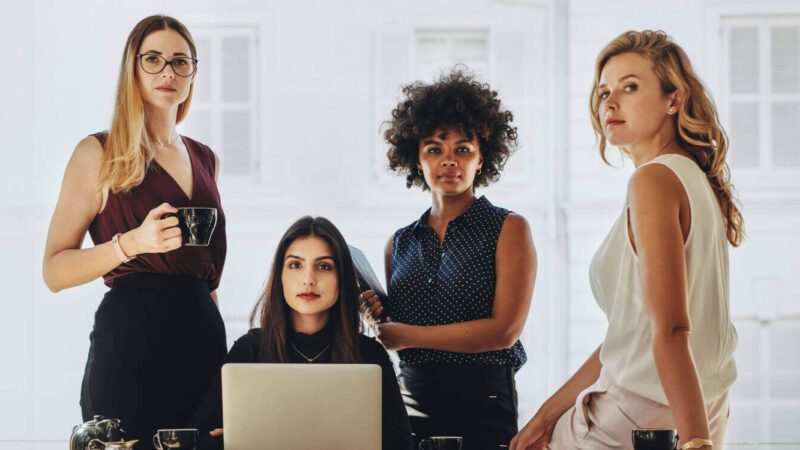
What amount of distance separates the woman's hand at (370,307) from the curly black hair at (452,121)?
426mm

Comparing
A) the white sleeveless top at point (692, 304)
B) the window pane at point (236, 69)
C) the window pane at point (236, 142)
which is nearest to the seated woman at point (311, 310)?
the white sleeveless top at point (692, 304)

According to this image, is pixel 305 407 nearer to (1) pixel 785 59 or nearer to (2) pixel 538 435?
(2) pixel 538 435

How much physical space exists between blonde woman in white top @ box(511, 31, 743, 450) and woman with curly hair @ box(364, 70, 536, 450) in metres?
0.50

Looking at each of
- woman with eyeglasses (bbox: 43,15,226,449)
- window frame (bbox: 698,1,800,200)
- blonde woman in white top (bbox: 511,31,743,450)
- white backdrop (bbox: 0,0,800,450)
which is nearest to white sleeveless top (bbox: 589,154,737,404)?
blonde woman in white top (bbox: 511,31,743,450)

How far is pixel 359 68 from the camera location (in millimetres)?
7070

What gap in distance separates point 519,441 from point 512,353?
485 millimetres

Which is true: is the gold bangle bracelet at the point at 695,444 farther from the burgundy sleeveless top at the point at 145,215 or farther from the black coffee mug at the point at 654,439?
the burgundy sleeveless top at the point at 145,215

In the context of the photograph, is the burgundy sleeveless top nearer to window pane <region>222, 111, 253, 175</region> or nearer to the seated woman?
the seated woman

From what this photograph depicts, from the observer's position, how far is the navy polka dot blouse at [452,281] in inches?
98.3

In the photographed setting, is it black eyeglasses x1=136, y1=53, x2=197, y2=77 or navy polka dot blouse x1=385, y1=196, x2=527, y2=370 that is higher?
black eyeglasses x1=136, y1=53, x2=197, y2=77

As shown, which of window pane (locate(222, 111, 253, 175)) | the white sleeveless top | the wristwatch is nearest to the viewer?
the white sleeveless top

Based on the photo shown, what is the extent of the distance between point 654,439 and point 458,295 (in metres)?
1.01

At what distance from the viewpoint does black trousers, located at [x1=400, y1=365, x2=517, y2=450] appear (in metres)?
2.44

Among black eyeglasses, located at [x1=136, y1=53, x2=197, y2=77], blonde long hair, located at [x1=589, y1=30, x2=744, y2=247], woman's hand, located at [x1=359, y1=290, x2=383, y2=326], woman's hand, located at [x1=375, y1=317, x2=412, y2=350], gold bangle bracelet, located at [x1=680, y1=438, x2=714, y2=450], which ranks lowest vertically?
gold bangle bracelet, located at [x1=680, y1=438, x2=714, y2=450]
